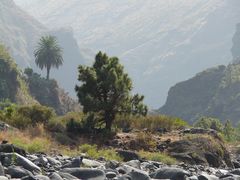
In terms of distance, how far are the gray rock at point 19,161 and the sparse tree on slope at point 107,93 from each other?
53.5 feet

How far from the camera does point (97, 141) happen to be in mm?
24750

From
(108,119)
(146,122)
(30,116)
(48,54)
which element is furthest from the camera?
(48,54)

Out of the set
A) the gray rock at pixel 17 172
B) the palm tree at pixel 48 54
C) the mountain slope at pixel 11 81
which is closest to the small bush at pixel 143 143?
the gray rock at pixel 17 172

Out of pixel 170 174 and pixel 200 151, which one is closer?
pixel 170 174

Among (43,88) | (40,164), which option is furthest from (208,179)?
(43,88)

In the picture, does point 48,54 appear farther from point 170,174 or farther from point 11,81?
point 170,174

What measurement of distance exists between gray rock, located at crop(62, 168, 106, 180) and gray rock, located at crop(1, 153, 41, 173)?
2.06ft

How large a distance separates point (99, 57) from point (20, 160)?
63.2ft

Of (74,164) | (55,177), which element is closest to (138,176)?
(74,164)

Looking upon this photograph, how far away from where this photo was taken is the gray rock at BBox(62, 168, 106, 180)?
33.0 ft

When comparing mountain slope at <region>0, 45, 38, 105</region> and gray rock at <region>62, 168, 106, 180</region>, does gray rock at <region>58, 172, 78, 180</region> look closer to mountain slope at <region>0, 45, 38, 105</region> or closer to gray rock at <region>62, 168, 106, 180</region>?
gray rock at <region>62, 168, 106, 180</region>

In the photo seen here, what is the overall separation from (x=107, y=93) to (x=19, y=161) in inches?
699

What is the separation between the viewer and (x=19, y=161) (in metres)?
10.5

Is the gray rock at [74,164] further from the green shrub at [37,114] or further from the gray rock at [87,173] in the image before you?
the green shrub at [37,114]
